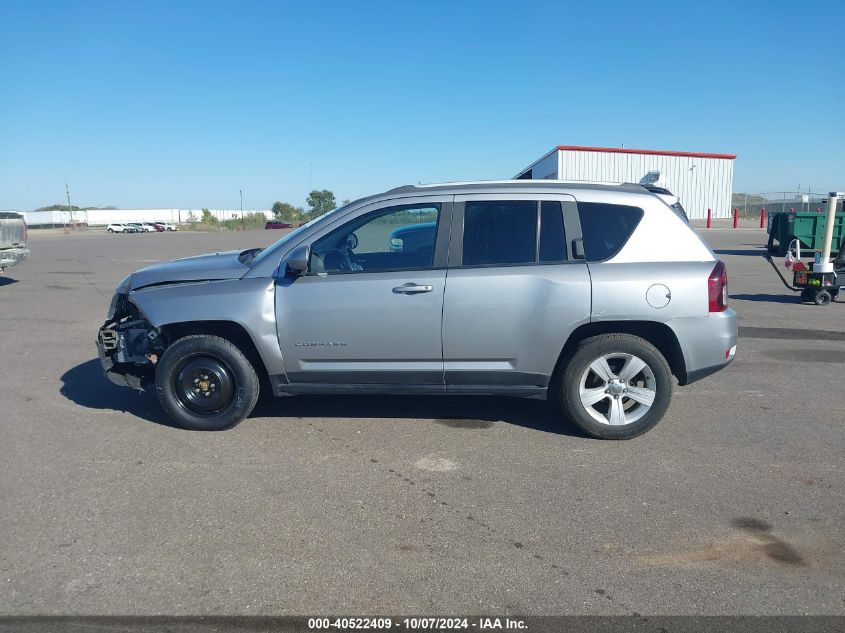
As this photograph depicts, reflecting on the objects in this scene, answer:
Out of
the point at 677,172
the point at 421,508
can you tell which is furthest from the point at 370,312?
the point at 677,172

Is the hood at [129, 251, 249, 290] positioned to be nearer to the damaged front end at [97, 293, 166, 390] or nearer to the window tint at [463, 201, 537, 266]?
the damaged front end at [97, 293, 166, 390]

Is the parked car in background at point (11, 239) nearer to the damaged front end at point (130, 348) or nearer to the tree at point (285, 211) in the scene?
the damaged front end at point (130, 348)

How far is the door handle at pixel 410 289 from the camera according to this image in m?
4.95

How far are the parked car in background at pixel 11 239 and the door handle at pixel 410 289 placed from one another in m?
13.1

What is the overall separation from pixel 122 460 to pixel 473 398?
2953 mm

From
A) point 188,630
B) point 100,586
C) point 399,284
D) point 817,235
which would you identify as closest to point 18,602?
point 100,586

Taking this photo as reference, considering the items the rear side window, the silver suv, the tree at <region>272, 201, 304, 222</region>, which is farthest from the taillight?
the tree at <region>272, 201, 304, 222</region>

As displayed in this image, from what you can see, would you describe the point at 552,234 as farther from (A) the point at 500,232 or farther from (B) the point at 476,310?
(B) the point at 476,310

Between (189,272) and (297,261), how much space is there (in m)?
1.00

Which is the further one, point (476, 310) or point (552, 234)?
point (552, 234)

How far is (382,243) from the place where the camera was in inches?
213

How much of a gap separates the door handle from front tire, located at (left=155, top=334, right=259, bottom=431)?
4.28 feet

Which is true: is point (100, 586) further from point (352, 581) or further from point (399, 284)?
point (399, 284)

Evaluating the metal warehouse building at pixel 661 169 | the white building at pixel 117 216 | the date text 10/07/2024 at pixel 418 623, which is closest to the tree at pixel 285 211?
the white building at pixel 117 216
